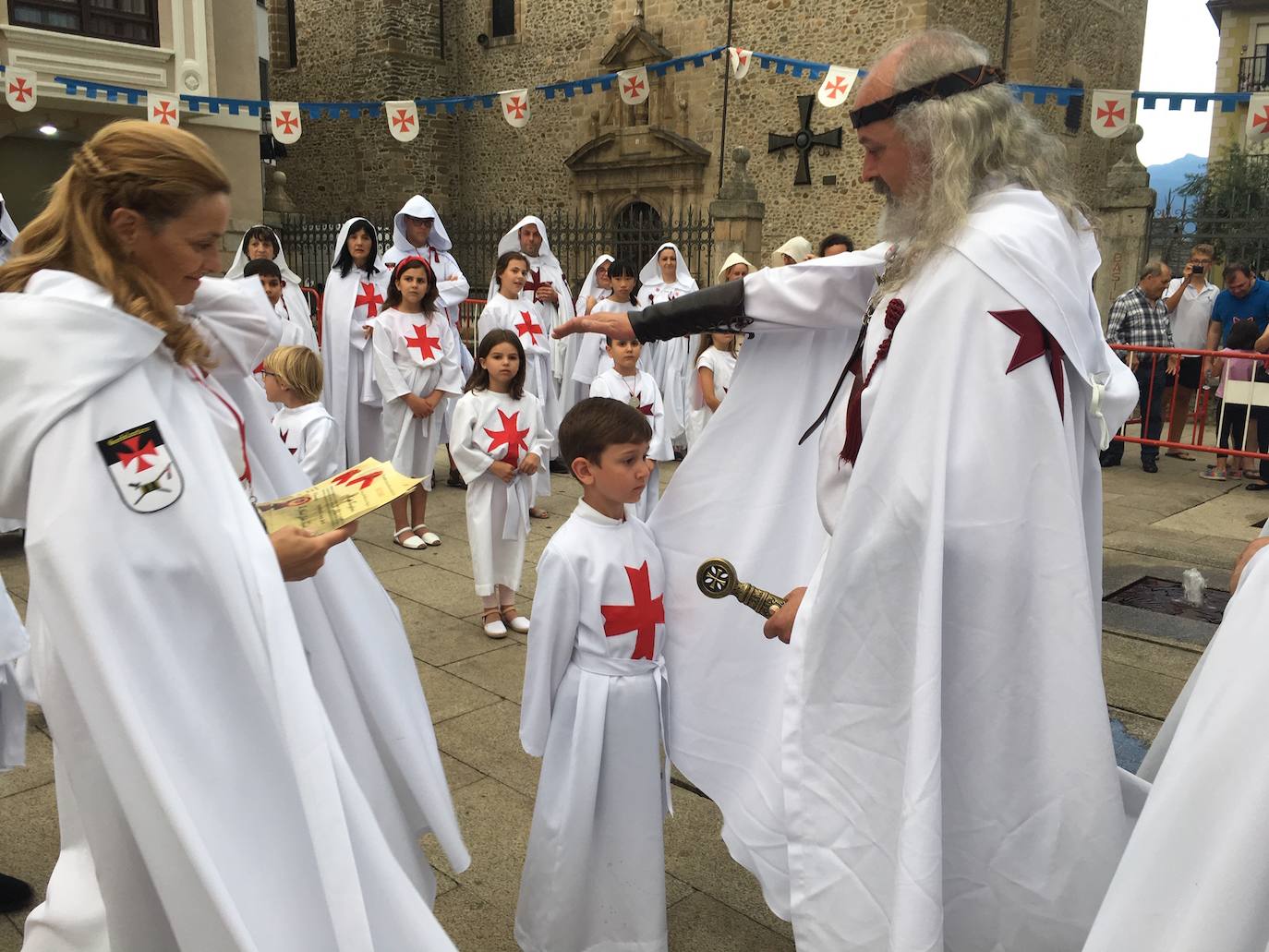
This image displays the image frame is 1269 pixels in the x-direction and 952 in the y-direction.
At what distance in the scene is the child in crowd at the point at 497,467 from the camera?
531 centimetres

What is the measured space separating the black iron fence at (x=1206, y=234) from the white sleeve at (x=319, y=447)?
34.4 ft

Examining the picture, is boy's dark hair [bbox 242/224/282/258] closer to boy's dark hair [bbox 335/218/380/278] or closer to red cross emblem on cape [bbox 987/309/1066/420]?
boy's dark hair [bbox 335/218/380/278]

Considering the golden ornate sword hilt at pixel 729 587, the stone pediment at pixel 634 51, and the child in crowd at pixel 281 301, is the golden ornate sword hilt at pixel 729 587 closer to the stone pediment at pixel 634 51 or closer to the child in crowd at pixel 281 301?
the child in crowd at pixel 281 301

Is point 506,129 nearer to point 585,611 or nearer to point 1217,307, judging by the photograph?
point 1217,307

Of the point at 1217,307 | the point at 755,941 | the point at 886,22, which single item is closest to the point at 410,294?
the point at 755,941

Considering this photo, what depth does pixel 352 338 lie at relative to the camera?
7.77 m

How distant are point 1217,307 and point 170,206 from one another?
427 inches

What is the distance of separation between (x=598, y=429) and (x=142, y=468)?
4.46 ft

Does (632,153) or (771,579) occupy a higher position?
(632,153)

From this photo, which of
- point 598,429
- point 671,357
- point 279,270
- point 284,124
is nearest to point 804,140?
point 284,124

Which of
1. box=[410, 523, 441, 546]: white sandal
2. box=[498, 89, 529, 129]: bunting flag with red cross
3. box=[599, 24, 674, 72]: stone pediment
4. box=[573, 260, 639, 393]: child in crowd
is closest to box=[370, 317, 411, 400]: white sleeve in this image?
box=[410, 523, 441, 546]: white sandal

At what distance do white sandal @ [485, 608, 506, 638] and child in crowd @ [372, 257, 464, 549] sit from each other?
5.51ft

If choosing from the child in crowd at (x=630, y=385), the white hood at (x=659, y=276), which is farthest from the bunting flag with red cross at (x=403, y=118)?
the child in crowd at (x=630, y=385)

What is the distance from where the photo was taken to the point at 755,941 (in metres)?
2.86
